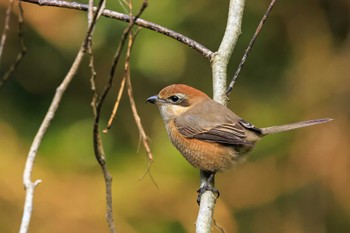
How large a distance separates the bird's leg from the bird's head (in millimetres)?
539

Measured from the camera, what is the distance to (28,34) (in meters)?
→ 5.86

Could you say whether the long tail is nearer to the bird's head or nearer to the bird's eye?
the bird's head

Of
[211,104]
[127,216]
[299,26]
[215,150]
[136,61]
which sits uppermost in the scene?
[299,26]

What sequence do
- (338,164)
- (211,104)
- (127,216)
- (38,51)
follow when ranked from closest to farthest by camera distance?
(211,104) < (127,216) < (338,164) < (38,51)

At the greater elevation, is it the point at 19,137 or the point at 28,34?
the point at 28,34

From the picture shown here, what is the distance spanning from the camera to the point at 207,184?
3529 mm

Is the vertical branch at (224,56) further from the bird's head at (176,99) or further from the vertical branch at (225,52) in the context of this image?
the bird's head at (176,99)

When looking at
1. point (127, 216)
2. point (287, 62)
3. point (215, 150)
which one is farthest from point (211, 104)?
point (287, 62)

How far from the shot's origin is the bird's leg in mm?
Answer: 3410

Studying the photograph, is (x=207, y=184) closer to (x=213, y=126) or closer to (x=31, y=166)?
(x=213, y=126)

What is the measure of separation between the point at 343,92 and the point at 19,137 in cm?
267

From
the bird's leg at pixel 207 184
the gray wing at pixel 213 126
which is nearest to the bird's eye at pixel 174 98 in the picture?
the gray wing at pixel 213 126

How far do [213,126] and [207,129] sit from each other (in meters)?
0.06

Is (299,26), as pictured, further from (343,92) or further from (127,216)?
(127,216)
